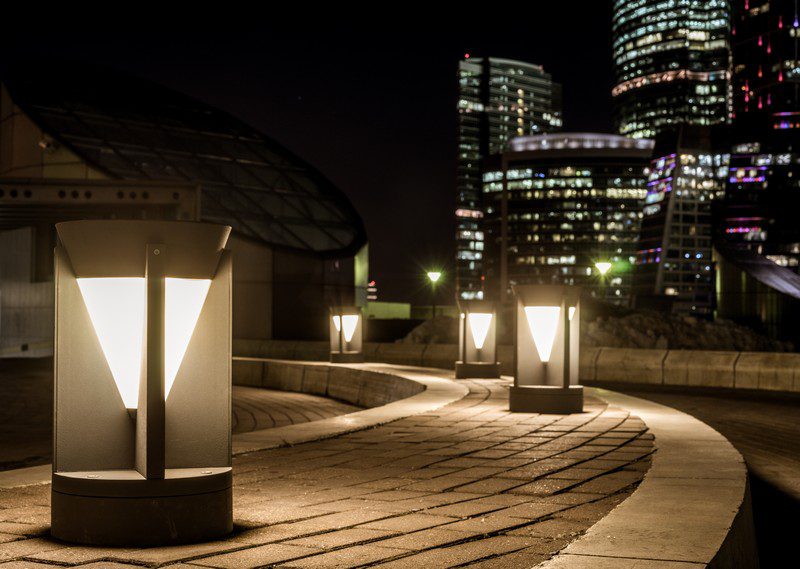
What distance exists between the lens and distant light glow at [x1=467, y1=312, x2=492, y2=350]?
18.3 meters

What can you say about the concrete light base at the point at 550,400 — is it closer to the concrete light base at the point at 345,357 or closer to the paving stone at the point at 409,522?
the paving stone at the point at 409,522

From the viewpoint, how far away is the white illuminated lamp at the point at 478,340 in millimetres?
18156

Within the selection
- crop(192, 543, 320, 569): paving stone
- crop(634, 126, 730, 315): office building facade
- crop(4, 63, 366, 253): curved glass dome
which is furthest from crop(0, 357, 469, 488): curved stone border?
crop(634, 126, 730, 315): office building facade

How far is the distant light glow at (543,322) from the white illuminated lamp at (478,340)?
20.0 feet

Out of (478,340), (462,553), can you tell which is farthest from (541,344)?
(462,553)

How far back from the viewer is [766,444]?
10.8m

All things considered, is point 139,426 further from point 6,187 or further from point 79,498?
point 6,187

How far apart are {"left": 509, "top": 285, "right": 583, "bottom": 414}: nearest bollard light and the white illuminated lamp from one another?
236 inches

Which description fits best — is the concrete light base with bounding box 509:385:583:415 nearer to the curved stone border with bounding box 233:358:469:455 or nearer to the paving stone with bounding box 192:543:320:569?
the curved stone border with bounding box 233:358:469:455

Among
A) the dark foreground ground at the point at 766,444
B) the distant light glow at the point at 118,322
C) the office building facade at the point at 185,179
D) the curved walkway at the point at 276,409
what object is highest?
the office building facade at the point at 185,179

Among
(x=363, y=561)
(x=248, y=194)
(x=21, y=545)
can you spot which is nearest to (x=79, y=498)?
(x=21, y=545)

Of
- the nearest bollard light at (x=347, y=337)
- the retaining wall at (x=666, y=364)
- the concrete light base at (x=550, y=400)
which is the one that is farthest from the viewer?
the nearest bollard light at (x=347, y=337)

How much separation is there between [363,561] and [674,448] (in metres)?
4.62

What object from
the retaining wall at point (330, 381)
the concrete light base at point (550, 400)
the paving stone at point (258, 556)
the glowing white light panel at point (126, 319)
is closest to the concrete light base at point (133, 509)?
the paving stone at point (258, 556)
